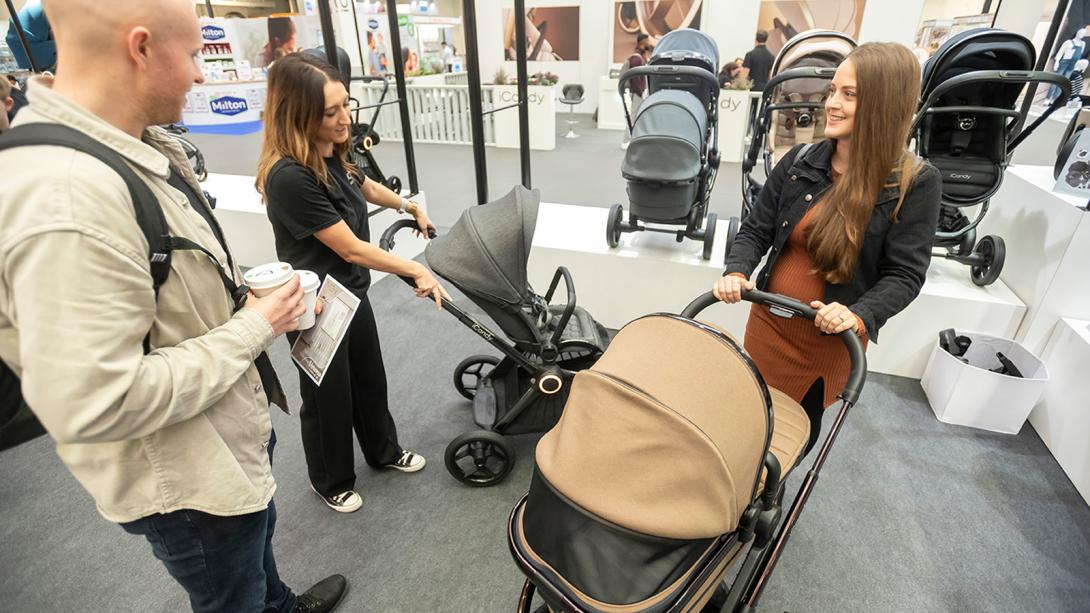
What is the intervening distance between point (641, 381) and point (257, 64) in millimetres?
9200

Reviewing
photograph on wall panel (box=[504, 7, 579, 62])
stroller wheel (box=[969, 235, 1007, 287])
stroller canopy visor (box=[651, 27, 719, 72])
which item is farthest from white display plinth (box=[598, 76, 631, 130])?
stroller wheel (box=[969, 235, 1007, 287])

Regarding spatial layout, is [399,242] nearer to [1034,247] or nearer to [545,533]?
[545,533]

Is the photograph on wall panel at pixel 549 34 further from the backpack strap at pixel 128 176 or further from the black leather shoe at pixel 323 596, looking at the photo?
the backpack strap at pixel 128 176

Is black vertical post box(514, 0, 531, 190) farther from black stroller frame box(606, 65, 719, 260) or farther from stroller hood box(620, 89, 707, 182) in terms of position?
stroller hood box(620, 89, 707, 182)

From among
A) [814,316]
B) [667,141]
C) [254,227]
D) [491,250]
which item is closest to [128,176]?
[491,250]

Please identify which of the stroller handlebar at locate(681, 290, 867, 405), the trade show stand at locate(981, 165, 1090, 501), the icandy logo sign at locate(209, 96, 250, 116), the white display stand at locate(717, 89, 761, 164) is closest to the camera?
the stroller handlebar at locate(681, 290, 867, 405)

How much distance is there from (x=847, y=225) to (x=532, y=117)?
23.4ft

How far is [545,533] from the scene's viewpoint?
1.16 m

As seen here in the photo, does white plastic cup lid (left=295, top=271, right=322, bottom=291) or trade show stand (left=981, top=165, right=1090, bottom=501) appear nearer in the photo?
white plastic cup lid (left=295, top=271, right=322, bottom=291)

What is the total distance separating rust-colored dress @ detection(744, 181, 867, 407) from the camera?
65.6 inches

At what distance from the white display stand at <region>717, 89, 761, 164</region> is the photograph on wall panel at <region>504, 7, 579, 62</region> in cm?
513

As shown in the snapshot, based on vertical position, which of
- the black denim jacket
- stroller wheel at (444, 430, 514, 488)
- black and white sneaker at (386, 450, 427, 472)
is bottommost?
black and white sneaker at (386, 450, 427, 472)

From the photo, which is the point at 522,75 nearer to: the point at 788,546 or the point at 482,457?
the point at 482,457

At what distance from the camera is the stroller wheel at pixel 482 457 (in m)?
2.14
